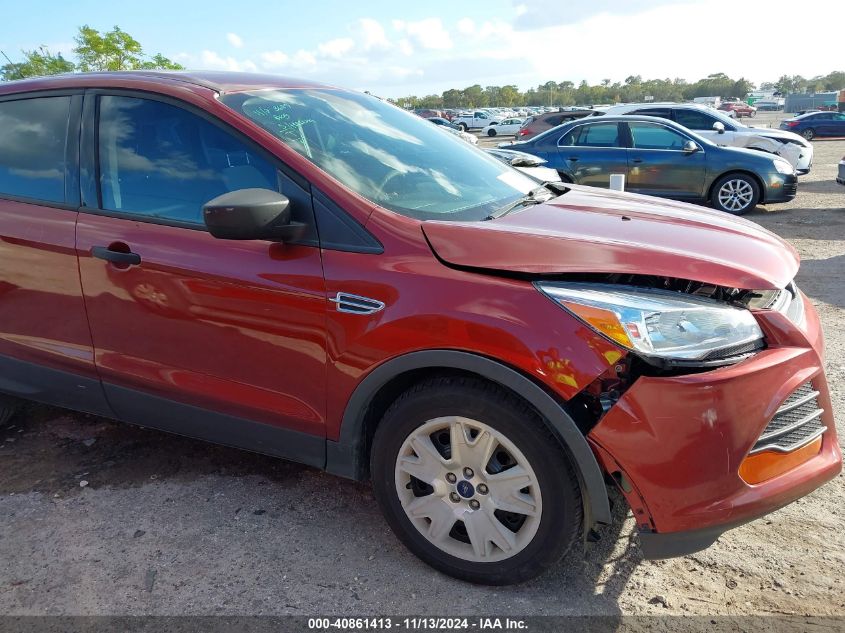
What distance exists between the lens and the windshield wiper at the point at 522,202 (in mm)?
2668

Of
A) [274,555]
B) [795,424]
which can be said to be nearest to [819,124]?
[795,424]

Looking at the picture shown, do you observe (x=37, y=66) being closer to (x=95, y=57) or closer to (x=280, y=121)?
(x=95, y=57)

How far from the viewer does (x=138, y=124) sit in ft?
9.27

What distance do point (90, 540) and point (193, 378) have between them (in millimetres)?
790

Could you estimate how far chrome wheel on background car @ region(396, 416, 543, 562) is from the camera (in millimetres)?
2230

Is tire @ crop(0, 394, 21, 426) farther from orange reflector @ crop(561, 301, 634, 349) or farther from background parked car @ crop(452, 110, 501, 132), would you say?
background parked car @ crop(452, 110, 501, 132)

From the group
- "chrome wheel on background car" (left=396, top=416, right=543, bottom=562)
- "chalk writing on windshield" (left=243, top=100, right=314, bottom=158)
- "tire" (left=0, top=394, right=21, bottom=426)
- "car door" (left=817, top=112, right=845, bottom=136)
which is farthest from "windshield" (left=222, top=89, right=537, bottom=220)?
"car door" (left=817, top=112, right=845, bottom=136)

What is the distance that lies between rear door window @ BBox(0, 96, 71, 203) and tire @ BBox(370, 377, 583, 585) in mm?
1882

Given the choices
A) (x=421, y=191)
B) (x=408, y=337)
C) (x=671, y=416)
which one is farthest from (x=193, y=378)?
(x=671, y=416)

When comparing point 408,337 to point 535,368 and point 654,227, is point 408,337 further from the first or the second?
point 654,227

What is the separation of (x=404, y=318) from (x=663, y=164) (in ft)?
29.8

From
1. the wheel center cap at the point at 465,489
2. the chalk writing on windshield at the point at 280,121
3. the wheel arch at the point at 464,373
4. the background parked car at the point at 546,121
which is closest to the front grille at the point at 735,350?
the wheel arch at the point at 464,373

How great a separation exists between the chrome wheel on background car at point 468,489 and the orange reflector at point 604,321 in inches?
18.7

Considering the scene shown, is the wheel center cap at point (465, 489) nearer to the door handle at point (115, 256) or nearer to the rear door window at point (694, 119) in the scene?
the door handle at point (115, 256)
